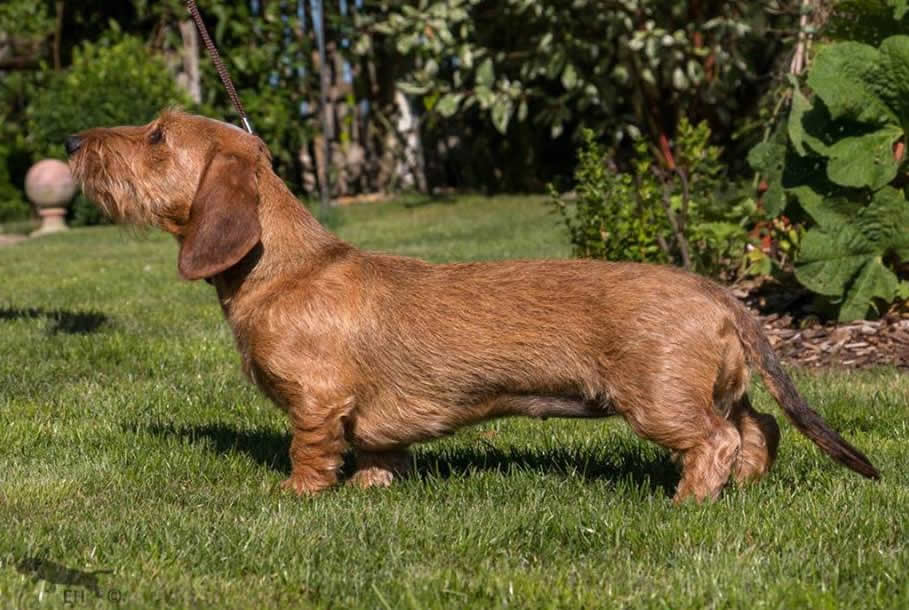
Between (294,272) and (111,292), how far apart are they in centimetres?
569

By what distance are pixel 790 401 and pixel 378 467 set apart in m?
1.56

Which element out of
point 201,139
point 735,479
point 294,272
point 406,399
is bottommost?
point 735,479

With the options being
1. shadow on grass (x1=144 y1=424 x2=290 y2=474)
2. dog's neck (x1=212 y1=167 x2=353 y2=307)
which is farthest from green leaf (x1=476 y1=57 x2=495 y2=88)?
dog's neck (x1=212 y1=167 x2=353 y2=307)

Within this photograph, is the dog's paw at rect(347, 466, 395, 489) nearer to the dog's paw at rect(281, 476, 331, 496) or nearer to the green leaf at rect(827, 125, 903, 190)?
the dog's paw at rect(281, 476, 331, 496)

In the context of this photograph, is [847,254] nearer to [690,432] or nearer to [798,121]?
[798,121]

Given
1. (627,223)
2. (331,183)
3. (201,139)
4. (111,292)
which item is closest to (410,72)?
(331,183)

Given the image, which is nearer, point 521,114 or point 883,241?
point 883,241

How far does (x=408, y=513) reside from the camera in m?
4.19

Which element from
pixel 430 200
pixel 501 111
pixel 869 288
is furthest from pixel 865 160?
pixel 430 200

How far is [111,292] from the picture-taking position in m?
9.88

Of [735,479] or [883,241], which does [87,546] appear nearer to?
[735,479]

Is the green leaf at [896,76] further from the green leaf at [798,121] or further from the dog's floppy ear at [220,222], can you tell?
the dog's floppy ear at [220,222]

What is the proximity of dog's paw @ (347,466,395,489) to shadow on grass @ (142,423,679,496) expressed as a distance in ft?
0.38

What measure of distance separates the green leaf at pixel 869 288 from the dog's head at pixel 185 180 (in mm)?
3814
